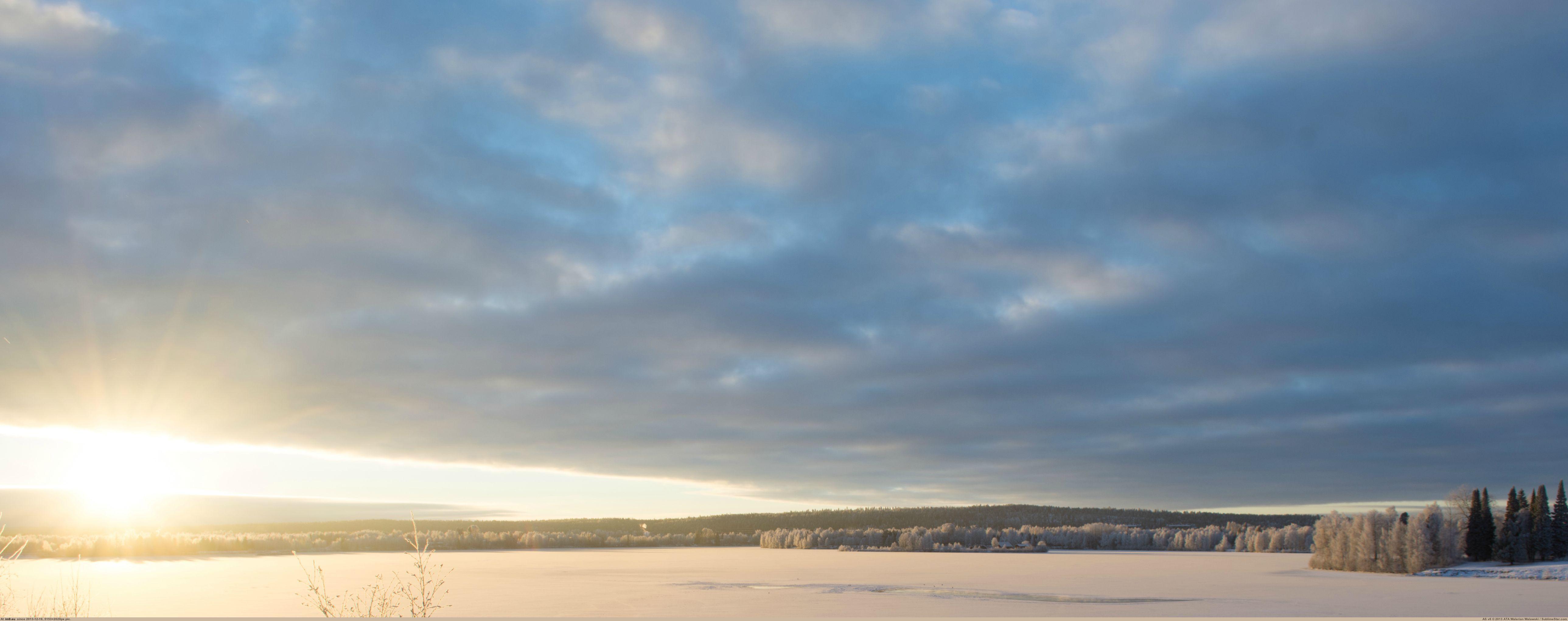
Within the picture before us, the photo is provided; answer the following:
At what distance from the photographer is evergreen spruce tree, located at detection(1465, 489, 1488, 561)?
85.3m

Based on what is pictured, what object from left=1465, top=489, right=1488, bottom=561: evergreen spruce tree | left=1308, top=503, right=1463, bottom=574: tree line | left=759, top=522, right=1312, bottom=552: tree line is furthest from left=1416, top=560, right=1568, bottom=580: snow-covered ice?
left=759, top=522, right=1312, bottom=552: tree line

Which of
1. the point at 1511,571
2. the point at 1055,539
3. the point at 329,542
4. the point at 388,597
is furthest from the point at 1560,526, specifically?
the point at 329,542

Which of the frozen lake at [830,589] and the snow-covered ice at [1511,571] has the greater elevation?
the frozen lake at [830,589]

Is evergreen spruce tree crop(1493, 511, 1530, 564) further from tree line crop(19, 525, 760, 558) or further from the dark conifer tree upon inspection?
tree line crop(19, 525, 760, 558)

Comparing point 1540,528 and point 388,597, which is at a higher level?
point 388,597

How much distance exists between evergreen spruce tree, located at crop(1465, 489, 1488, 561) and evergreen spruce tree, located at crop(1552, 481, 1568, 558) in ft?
16.6

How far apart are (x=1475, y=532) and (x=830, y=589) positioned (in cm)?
7367

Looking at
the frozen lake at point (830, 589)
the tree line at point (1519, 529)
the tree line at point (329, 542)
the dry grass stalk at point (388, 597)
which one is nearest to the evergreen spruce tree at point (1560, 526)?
the tree line at point (1519, 529)

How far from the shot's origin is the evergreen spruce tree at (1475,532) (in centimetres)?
8531

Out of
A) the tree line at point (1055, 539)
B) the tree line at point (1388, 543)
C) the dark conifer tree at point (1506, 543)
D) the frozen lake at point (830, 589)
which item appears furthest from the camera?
the tree line at point (1055, 539)

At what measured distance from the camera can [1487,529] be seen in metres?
85.7

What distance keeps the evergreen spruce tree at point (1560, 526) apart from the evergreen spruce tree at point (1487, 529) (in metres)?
4.23

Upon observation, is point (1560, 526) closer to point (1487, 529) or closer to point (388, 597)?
point (1487, 529)

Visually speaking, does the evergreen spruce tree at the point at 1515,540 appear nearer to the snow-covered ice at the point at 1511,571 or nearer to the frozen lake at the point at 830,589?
the snow-covered ice at the point at 1511,571
